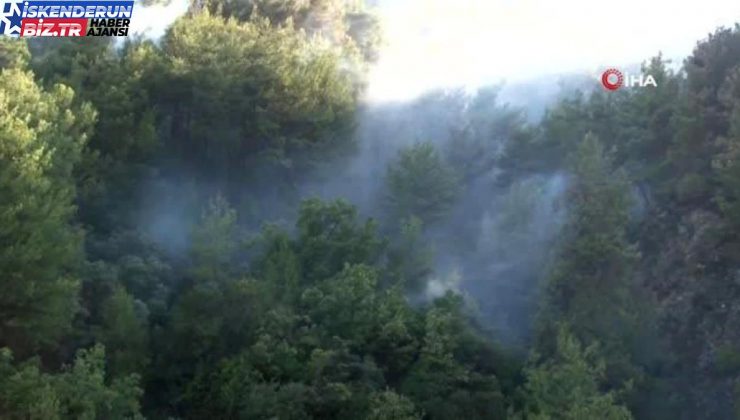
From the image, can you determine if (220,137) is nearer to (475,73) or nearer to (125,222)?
(125,222)

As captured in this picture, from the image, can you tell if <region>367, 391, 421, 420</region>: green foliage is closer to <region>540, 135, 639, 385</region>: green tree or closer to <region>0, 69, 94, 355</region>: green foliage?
<region>540, 135, 639, 385</region>: green tree

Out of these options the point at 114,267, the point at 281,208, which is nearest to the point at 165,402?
the point at 114,267

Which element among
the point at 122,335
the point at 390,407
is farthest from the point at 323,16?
the point at 390,407

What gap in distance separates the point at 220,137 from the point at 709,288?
2098 cm

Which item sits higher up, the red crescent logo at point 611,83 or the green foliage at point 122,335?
the red crescent logo at point 611,83

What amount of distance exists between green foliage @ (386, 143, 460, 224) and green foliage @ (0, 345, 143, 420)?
20211 millimetres

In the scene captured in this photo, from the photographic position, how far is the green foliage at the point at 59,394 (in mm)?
21250

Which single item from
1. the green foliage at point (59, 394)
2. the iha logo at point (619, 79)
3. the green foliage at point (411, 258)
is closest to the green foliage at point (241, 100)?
the green foliage at point (411, 258)

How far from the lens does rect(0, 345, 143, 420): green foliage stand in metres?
21.2

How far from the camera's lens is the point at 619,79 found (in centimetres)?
5212

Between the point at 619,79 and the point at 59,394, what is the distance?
3821 centimetres

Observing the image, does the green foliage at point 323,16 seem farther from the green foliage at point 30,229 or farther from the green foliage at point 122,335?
the green foliage at point 30,229

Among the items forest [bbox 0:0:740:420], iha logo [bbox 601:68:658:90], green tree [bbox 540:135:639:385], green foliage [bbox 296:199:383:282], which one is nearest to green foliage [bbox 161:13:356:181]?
forest [bbox 0:0:740:420]

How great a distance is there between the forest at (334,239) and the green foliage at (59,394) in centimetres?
8
